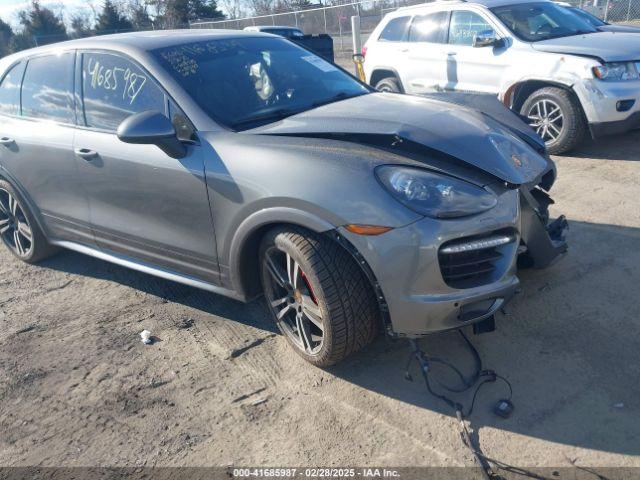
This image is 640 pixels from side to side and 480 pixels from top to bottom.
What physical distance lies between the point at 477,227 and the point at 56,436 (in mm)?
2334

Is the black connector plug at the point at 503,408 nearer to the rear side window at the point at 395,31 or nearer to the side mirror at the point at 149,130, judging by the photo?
the side mirror at the point at 149,130

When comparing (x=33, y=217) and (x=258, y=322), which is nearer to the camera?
(x=258, y=322)

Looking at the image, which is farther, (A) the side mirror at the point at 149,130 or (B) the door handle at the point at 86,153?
(B) the door handle at the point at 86,153

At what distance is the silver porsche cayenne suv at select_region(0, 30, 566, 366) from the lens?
2.55 m

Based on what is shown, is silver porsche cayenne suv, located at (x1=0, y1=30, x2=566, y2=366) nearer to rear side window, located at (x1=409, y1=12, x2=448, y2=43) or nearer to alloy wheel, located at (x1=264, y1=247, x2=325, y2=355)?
alloy wheel, located at (x1=264, y1=247, x2=325, y2=355)

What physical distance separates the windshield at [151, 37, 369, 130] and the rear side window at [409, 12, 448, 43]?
155 inches

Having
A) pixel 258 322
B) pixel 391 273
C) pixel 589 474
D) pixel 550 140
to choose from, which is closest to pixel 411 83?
pixel 550 140

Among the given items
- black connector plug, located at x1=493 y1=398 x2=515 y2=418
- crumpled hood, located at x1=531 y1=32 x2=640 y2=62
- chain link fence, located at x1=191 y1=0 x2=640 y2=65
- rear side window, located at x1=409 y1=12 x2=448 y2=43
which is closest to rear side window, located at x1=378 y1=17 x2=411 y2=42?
rear side window, located at x1=409 y1=12 x2=448 y2=43

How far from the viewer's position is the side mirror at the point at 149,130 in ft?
9.62

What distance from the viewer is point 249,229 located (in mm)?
2902

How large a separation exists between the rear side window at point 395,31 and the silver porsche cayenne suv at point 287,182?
4370 millimetres

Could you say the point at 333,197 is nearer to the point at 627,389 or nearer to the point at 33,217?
the point at 627,389

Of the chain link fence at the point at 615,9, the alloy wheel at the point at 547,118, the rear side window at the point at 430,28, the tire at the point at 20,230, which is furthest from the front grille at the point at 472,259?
the chain link fence at the point at 615,9

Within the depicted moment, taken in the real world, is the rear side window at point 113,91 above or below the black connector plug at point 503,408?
above
